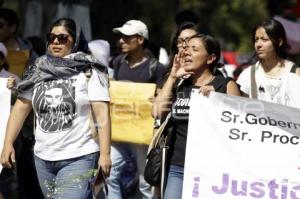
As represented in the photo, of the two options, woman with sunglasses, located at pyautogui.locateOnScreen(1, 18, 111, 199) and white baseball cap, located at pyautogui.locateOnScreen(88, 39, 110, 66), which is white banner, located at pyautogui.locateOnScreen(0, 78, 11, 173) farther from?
white baseball cap, located at pyautogui.locateOnScreen(88, 39, 110, 66)

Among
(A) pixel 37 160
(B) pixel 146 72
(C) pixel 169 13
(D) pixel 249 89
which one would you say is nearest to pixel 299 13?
(B) pixel 146 72

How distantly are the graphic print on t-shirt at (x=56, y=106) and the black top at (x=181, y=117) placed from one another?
0.75 m

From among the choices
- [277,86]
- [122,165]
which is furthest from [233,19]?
[277,86]

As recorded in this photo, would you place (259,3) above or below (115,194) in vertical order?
above

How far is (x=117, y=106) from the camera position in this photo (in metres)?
9.19

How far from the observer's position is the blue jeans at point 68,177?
23.4ft

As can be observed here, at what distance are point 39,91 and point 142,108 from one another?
1.95m

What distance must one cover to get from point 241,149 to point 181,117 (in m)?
0.50

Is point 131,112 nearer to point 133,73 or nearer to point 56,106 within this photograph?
point 133,73

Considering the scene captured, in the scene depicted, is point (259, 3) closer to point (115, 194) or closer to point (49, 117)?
point (115, 194)

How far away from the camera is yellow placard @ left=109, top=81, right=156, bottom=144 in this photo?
29.6ft

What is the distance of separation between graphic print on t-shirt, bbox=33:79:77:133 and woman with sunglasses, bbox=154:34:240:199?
2.44ft

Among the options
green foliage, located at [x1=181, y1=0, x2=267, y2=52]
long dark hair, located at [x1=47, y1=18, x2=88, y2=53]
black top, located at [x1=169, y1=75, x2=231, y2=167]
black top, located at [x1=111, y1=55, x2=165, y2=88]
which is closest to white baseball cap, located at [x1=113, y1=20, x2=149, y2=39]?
black top, located at [x1=111, y1=55, x2=165, y2=88]

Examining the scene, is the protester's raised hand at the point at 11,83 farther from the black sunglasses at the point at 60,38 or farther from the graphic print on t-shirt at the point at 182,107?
the graphic print on t-shirt at the point at 182,107
